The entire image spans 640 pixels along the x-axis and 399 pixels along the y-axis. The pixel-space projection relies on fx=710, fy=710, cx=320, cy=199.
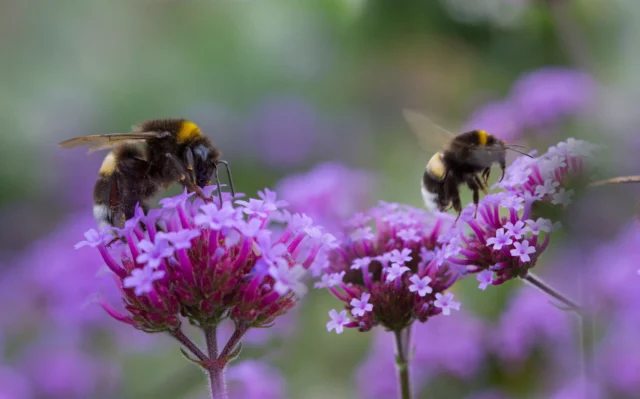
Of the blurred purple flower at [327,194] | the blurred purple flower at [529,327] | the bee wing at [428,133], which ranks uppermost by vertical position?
the blurred purple flower at [327,194]

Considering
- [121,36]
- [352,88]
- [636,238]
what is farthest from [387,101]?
[636,238]

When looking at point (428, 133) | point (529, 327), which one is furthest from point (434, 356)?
point (428, 133)

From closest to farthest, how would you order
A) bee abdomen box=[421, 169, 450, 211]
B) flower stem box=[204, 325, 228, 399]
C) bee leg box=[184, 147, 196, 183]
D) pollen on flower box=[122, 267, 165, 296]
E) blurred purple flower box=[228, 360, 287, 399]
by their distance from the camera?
pollen on flower box=[122, 267, 165, 296] < flower stem box=[204, 325, 228, 399] < bee leg box=[184, 147, 196, 183] < bee abdomen box=[421, 169, 450, 211] < blurred purple flower box=[228, 360, 287, 399]

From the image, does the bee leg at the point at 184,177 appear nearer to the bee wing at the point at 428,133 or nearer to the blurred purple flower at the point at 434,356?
the bee wing at the point at 428,133

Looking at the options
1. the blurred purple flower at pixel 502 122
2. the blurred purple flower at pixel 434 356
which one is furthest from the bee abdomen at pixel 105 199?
the blurred purple flower at pixel 502 122

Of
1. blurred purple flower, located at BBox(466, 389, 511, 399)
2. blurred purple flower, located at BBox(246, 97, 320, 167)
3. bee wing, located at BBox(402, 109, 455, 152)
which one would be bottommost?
blurred purple flower, located at BBox(466, 389, 511, 399)

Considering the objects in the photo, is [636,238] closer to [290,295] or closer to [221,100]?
[290,295]

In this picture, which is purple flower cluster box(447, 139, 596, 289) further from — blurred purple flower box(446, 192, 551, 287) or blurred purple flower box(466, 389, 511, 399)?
blurred purple flower box(466, 389, 511, 399)

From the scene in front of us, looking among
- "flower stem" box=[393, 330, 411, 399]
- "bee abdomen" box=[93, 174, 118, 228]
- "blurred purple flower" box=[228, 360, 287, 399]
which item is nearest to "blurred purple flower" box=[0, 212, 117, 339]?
"blurred purple flower" box=[228, 360, 287, 399]

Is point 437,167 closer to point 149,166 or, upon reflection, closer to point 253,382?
point 149,166
